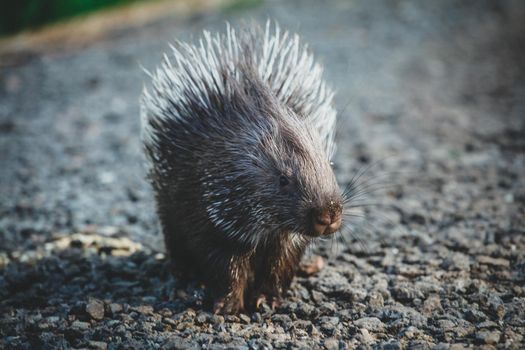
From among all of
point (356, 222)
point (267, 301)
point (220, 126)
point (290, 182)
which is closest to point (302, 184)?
point (290, 182)

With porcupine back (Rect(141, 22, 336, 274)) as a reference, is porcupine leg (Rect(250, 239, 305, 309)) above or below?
below

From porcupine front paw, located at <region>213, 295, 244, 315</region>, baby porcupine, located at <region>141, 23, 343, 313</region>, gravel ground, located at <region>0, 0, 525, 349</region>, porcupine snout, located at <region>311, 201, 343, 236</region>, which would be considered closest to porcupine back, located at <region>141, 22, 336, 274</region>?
baby porcupine, located at <region>141, 23, 343, 313</region>

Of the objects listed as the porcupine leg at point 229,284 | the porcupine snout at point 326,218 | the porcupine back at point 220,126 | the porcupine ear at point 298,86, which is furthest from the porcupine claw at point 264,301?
the porcupine ear at point 298,86

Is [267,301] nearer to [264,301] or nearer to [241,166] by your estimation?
A: [264,301]

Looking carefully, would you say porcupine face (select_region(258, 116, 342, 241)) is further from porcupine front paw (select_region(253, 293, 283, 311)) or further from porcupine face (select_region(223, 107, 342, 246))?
porcupine front paw (select_region(253, 293, 283, 311))

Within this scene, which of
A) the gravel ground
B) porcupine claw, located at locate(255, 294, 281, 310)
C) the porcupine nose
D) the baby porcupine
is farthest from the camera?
porcupine claw, located at locate(255, 294, 281, 310)

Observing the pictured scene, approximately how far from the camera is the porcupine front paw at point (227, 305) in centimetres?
379

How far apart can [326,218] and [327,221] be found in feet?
0.06

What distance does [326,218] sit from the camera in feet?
10.9

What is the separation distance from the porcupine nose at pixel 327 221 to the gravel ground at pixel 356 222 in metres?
0.68

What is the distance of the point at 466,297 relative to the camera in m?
3.92

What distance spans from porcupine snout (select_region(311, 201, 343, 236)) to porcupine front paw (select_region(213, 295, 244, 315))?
881 millimetres

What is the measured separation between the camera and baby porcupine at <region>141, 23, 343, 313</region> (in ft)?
11.4

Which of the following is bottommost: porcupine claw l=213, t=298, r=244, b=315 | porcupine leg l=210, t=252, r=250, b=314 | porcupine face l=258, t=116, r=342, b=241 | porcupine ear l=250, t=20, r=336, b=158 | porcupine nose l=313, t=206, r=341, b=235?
porcupine claw l=213, t=298, r=244, b=315
